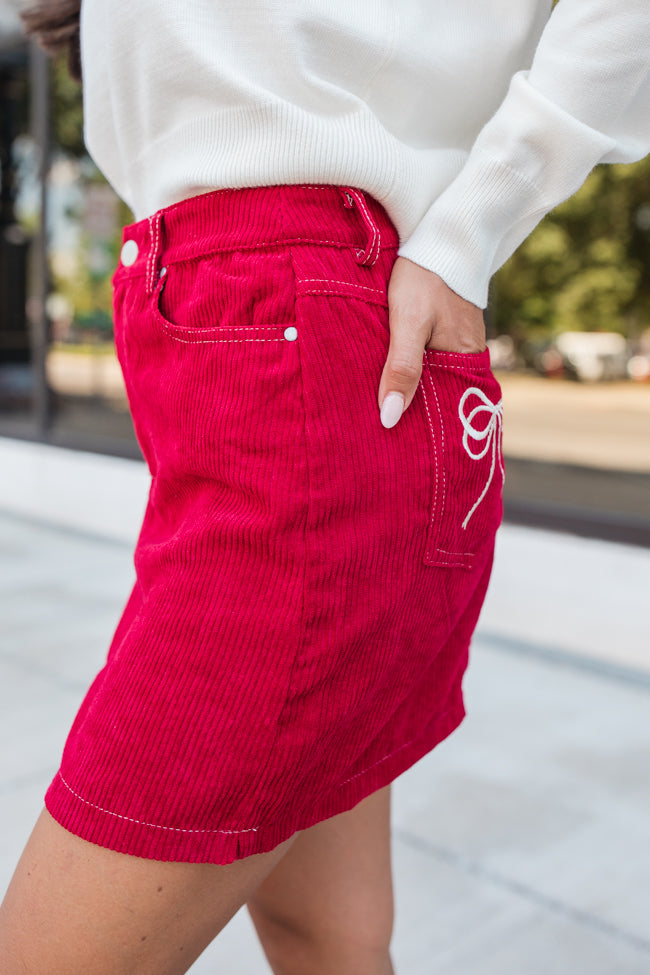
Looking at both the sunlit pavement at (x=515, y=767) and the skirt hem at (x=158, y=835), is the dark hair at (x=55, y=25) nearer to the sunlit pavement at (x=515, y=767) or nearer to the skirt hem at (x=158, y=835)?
the skirt hem at (x=158, y=835)

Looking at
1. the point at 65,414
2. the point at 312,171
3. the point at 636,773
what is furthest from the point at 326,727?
the point at 65,414

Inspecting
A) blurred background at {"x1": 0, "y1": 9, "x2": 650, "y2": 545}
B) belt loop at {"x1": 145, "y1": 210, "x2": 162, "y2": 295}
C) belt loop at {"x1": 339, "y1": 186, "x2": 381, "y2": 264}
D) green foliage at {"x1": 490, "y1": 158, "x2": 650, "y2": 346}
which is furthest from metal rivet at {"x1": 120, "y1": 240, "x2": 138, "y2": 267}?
green foliage at {"x1": 490, "y1": 158, "x2": 650, "y2": 346}

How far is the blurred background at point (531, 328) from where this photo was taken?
4.93 meters

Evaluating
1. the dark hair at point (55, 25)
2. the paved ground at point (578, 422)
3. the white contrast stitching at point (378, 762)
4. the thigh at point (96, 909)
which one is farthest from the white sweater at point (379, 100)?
the paved ground at point (578, 422)

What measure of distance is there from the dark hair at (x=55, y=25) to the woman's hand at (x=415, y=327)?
55cm

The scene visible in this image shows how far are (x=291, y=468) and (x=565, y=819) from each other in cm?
180

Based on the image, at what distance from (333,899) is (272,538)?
0.49 metres

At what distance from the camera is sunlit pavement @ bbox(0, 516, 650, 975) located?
1.87m

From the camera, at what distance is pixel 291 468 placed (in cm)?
74

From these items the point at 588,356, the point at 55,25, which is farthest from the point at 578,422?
the point at 55,25

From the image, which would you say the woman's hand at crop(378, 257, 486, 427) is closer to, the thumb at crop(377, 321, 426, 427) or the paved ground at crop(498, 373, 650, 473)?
the thumb at crop(377, 321, 426, 427)

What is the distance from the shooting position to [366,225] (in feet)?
2.65

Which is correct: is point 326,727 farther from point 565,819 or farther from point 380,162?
point 565,819

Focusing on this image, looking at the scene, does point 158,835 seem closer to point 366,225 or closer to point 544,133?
point 366,225
